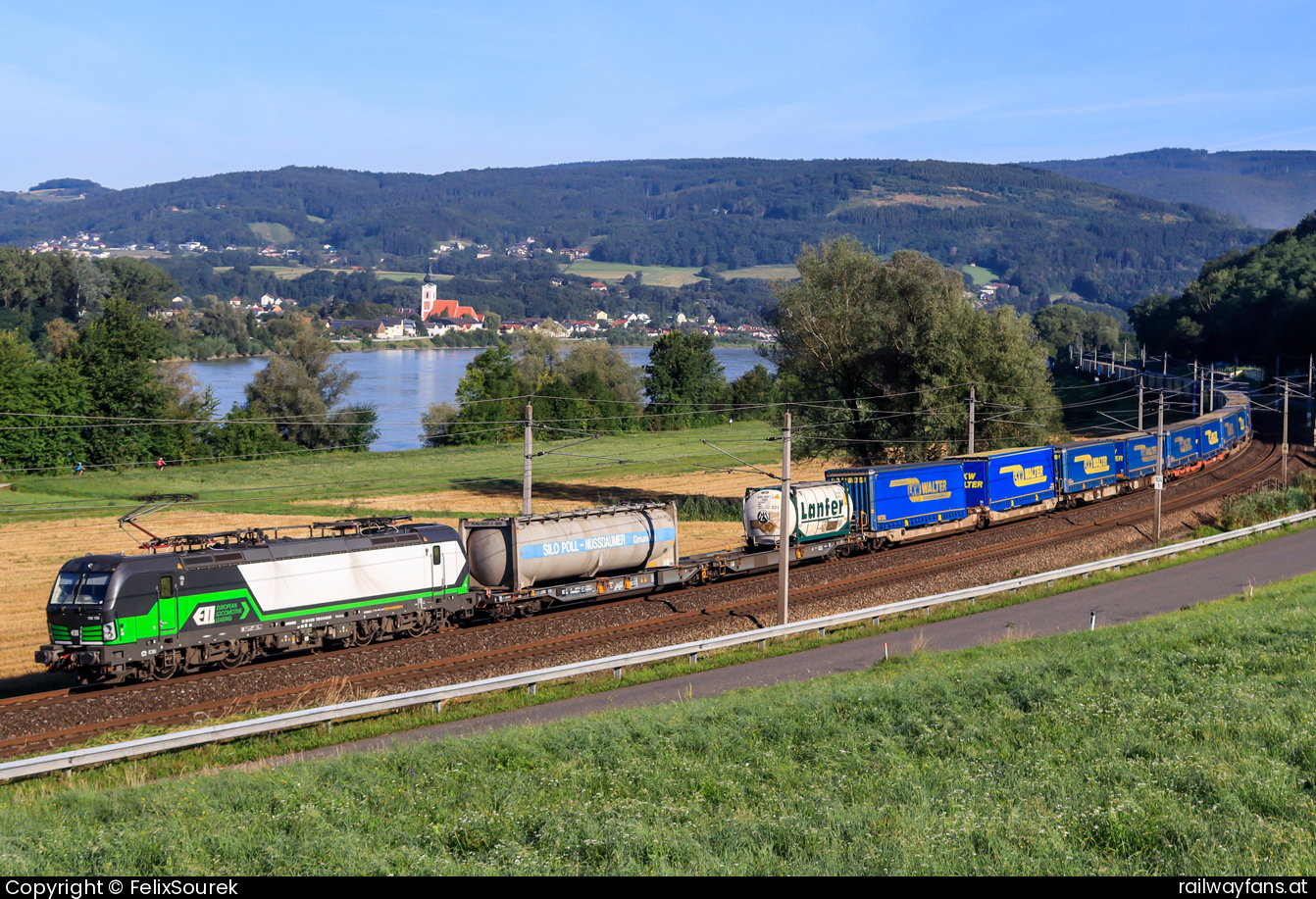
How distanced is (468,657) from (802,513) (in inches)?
642

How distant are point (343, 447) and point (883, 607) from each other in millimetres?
75016

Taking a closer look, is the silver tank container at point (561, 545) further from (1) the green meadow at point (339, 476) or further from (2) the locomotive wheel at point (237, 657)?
(1) the green meadow at point (339, 476)

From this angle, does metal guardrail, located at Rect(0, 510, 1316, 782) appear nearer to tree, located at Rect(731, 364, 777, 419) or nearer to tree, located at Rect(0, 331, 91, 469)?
tree, located at Rect(0, 331, 91, 469)

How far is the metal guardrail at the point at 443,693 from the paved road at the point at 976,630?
0.84 metres

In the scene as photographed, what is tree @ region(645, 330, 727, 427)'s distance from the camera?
117 m

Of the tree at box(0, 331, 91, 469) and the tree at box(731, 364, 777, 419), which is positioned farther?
the tree at box(731, 364, 777, 419)

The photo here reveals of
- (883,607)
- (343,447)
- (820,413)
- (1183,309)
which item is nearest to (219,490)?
(343,447)

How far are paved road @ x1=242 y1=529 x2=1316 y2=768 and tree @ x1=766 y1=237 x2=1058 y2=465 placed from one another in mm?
18617

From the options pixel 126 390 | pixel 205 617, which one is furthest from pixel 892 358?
pixel 126 390

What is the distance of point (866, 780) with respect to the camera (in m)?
13.8

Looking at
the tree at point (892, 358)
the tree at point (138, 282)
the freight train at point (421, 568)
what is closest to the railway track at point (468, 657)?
the freight train at point (421, 568)

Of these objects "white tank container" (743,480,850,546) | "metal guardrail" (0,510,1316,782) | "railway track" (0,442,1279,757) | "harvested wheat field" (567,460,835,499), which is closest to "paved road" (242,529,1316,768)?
"metal guardrail" (0,510,1316,782)

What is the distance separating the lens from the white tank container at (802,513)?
129 feet
